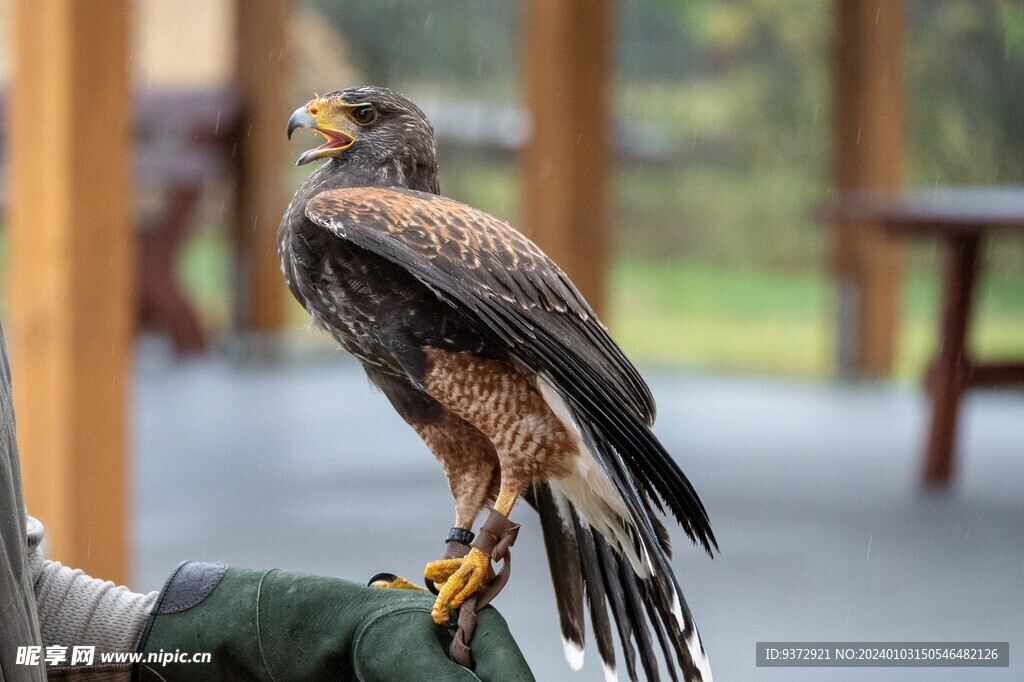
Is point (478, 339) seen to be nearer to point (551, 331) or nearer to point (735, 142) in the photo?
point (551, 331)

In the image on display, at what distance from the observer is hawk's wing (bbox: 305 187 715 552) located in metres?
0.91

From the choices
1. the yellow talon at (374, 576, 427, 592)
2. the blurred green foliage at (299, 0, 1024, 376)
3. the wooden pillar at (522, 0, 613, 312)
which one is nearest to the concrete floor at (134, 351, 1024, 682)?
the wooden pillar at (522, 0, 613, 312)

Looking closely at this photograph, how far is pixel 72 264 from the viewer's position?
86.7 inches

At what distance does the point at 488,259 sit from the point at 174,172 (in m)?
5.57

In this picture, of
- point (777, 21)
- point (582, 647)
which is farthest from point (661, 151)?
point (582, 647)

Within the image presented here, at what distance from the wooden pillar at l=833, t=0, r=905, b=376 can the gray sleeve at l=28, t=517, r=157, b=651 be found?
5089 millimetres

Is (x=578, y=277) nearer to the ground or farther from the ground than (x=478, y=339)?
nearer to the ground

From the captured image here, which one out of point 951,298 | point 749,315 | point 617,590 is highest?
point 617,590

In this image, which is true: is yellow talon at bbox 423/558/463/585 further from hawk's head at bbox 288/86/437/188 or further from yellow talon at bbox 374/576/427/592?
hawk's head at bbox 288/86/437/188

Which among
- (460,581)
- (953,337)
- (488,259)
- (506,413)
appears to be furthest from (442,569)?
(953,337)

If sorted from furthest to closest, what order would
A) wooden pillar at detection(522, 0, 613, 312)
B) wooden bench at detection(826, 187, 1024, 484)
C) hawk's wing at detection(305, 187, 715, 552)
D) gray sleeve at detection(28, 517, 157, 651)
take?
wooden bench at detection(826, 187, 1024, 484) < wooden pillar at detection(522, 0, 613, 312) < gray sleeve at detection(28, 517, 157, 651) < hawk's wing at detection(305, 187, 715, 552)

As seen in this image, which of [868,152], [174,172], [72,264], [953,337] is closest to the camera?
[72,264]

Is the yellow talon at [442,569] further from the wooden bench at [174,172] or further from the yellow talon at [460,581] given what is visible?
the wooden bench at [174,172]

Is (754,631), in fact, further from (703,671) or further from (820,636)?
(703,671)
